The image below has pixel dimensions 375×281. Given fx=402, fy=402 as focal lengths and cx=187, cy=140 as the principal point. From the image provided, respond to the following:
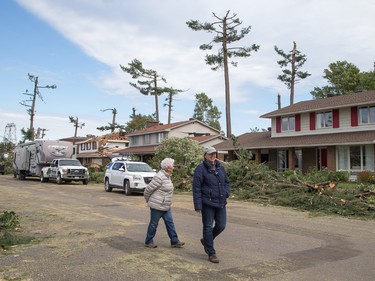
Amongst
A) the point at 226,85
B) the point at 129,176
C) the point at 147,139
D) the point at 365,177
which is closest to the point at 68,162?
the point at 129,176

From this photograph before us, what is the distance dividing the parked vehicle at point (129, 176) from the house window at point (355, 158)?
15.1m

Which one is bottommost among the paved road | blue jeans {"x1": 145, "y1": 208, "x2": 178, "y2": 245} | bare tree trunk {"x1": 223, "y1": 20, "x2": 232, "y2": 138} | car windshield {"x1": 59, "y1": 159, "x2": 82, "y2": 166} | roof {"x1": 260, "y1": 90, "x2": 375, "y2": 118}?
the paved road

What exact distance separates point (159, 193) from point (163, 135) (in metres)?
42.5

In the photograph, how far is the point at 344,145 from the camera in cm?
2855

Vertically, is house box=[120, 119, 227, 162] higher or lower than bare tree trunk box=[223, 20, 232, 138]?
lower

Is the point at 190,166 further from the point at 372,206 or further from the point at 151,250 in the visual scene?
the point at 151,250

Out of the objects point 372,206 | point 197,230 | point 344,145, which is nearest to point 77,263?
point 197,230

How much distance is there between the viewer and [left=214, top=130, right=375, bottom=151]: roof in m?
26.8

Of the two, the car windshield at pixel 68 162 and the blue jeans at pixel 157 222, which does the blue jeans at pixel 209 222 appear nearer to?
the blue jeans at pixel 157 222

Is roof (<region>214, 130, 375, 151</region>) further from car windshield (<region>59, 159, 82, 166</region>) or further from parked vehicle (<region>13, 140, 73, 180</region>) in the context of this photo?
parked vehicle (<region>13, 140, 73, 180</region>)

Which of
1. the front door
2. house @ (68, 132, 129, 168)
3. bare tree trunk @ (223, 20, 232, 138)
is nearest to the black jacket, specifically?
the front door

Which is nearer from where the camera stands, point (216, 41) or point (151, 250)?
point (151, 250)

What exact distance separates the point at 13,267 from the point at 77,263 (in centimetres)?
97

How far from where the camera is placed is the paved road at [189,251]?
20.0ft
